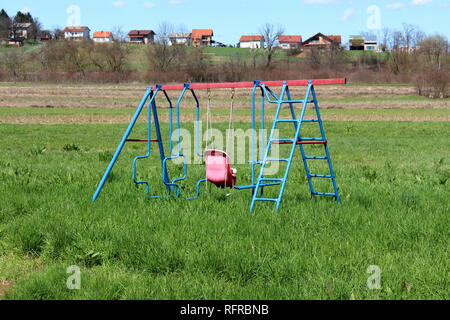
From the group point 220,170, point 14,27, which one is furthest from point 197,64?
point 14,27

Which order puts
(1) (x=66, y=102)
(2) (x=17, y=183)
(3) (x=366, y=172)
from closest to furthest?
(2) (x=17, y=183)
(3) (x=366, y=172)
(1) (x=66, y=102)

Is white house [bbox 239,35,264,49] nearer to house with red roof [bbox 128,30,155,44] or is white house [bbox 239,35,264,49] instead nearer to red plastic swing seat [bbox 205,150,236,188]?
house with red roof [bbox 128,30,155,44]

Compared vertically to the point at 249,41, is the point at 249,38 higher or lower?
higher

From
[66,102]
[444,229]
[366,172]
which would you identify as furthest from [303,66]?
[444,229]

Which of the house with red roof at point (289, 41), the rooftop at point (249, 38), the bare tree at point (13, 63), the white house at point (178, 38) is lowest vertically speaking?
the bare tree at point (13, 63)

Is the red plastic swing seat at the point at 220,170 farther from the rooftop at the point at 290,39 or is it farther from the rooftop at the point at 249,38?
the rooftop at the point at 290,39

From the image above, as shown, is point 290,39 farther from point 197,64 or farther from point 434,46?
point 197,64

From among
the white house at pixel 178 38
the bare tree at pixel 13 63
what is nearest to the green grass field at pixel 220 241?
the bare tree at pixel 13 63

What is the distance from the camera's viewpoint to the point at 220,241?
7129mm

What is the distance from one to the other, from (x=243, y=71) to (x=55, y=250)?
206 ft

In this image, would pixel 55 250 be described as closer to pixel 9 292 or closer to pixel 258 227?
pixel 9 292

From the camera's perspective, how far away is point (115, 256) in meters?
7.12

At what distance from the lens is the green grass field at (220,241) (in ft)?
19.4

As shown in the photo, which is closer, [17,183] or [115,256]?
[115,256]
